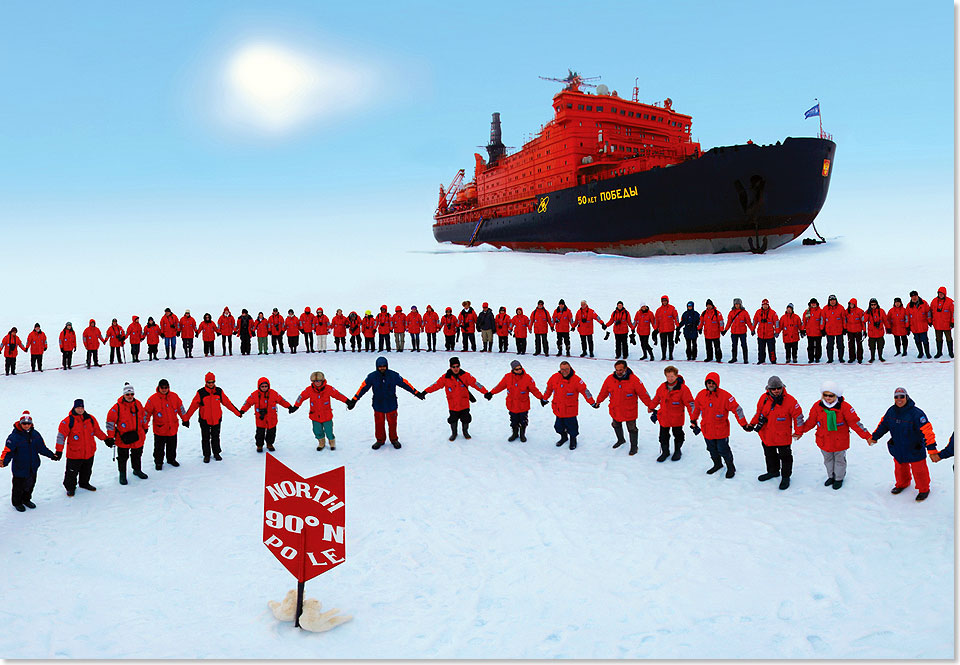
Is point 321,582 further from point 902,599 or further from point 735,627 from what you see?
point 902,599

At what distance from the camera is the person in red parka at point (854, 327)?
1252 centimetres

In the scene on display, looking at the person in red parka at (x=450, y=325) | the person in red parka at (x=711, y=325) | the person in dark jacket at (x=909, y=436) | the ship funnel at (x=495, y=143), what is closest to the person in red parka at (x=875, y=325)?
the person in red parka at (x=711, y=325)

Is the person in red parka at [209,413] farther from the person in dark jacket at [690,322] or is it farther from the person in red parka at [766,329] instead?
the person in red parka at [766,329]

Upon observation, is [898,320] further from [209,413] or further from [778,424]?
[209,413]

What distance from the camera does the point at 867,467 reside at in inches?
273

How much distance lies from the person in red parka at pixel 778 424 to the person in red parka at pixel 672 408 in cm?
98

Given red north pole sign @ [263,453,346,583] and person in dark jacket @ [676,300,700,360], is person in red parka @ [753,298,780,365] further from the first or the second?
red north pole sign @ [263,453,346,583]

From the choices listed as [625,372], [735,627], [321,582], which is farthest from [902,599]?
[321,582]

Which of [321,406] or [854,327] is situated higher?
[854,327]

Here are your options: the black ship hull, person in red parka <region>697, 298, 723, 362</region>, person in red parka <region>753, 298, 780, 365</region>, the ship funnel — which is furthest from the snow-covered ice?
the ship funnel

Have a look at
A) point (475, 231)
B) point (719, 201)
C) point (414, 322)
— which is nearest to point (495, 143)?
point (475, 231)

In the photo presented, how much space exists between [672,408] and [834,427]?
1.90 metres

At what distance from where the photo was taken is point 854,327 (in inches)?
494

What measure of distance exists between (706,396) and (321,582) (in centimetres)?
493
